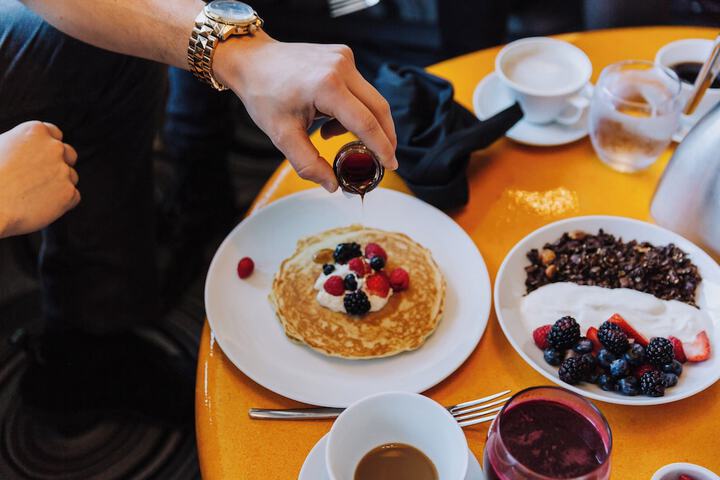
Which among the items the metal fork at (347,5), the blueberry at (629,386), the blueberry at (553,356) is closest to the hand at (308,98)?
the blueberry at (553,356)

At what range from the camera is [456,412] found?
1.14 m

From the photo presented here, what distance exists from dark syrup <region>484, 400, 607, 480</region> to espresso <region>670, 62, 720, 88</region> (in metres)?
1.02

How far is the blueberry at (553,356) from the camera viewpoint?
Result: 1155 mm

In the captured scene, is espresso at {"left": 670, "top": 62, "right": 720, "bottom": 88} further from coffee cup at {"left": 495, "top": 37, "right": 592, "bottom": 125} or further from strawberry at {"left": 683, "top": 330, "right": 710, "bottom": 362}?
strawberry at {"left": 683, "top": 330, "right": 710, "bottom": 362}

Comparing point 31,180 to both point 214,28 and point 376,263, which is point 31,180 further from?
point 376,263

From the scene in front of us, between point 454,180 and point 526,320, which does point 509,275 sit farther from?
point 454,180

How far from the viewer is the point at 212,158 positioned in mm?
2525

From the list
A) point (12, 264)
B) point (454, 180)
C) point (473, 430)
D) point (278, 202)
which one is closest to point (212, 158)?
point (12, 264)

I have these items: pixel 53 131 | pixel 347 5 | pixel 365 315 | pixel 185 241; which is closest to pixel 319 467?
pixel 365 315

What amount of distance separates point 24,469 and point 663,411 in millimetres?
1696

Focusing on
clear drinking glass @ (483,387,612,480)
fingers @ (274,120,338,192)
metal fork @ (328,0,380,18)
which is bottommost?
metal fork @ (328,0,380,18)

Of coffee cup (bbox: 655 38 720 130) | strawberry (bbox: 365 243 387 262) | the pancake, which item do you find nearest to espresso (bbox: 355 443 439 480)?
the pancake

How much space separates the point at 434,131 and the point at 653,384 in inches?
28.4

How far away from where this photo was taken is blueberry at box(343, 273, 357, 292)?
130 centimetres
